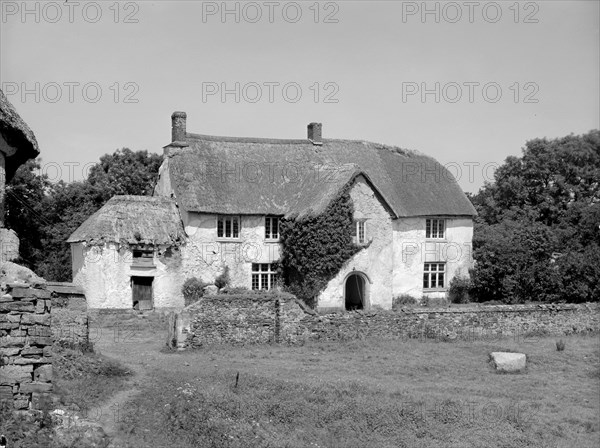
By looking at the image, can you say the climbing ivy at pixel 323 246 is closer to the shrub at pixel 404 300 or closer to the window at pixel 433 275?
the shrub at pixel 404 300

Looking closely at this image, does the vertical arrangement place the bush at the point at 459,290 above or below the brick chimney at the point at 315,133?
below

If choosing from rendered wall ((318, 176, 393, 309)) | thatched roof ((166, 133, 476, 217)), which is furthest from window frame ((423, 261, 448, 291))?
rendered wall ((318, 176, 393, 309))

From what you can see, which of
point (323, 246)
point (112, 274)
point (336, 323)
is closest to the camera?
point (336, 323)

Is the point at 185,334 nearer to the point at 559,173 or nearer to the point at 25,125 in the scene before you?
the point at 25,125

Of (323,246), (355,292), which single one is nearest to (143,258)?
(323,246)

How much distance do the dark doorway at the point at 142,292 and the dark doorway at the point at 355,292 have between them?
33.7 feet

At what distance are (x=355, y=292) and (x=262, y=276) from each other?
5025 mm

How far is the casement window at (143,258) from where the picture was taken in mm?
36594

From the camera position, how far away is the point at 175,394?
56.6ft

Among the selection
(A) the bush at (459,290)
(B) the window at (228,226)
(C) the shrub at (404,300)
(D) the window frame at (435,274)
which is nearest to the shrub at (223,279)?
(B) the window at (228,226)

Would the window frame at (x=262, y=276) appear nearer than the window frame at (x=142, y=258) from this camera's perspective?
No

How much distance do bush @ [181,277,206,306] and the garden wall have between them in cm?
1106

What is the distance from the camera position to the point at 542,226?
131 ft

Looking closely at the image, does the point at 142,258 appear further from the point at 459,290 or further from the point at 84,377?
the point at 84,377
